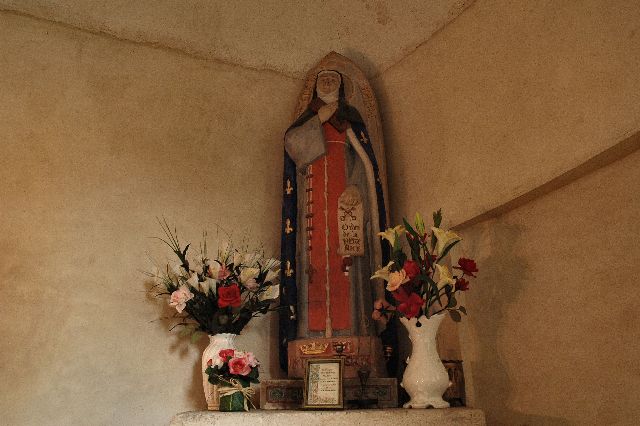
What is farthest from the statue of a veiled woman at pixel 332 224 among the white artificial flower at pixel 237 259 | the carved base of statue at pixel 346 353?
the white artificial flower at pixel 237 259

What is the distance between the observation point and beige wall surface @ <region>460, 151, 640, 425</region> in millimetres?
2230

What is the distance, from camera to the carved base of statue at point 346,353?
281 cm

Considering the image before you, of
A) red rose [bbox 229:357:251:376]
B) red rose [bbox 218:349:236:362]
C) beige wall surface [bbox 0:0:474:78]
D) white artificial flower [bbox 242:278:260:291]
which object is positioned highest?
beige wall surface [bbox 0:0:474:78]

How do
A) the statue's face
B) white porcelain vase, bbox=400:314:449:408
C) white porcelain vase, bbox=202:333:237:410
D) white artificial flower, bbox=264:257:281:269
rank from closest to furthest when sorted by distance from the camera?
white porcelain vase, bbox=400:314:449:408 < white porcelain vase, bbox=202:333:237:410 < white artificial flower, bbox=264:257:281:269 < the statue's face

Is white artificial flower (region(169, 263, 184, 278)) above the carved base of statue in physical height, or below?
above

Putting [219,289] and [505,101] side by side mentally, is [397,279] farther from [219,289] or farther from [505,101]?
[505,101]

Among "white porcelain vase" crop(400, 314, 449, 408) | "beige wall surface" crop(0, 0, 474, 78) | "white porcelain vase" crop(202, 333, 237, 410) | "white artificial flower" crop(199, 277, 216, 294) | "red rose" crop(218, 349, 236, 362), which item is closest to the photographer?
"white porcelain vase" crop(400, 314, 449, 408)

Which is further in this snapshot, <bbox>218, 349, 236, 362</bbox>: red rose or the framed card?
<bbox>218, 349, 236, 362</bbox>: red rose

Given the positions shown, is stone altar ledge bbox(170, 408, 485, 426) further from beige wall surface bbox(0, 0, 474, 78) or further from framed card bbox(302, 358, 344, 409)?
beige wall surface bbox(0, 0, 474, 78)

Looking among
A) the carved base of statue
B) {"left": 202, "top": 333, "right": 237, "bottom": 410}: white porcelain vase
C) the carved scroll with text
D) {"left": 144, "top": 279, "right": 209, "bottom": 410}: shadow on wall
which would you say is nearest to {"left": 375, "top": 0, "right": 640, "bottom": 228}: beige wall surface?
the carved scroll with text

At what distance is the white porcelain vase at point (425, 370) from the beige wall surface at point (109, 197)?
1091 mm

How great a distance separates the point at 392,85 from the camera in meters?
3.82

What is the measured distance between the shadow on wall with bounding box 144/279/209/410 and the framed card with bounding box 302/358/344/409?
805mm

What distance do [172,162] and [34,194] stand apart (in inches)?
31.1
